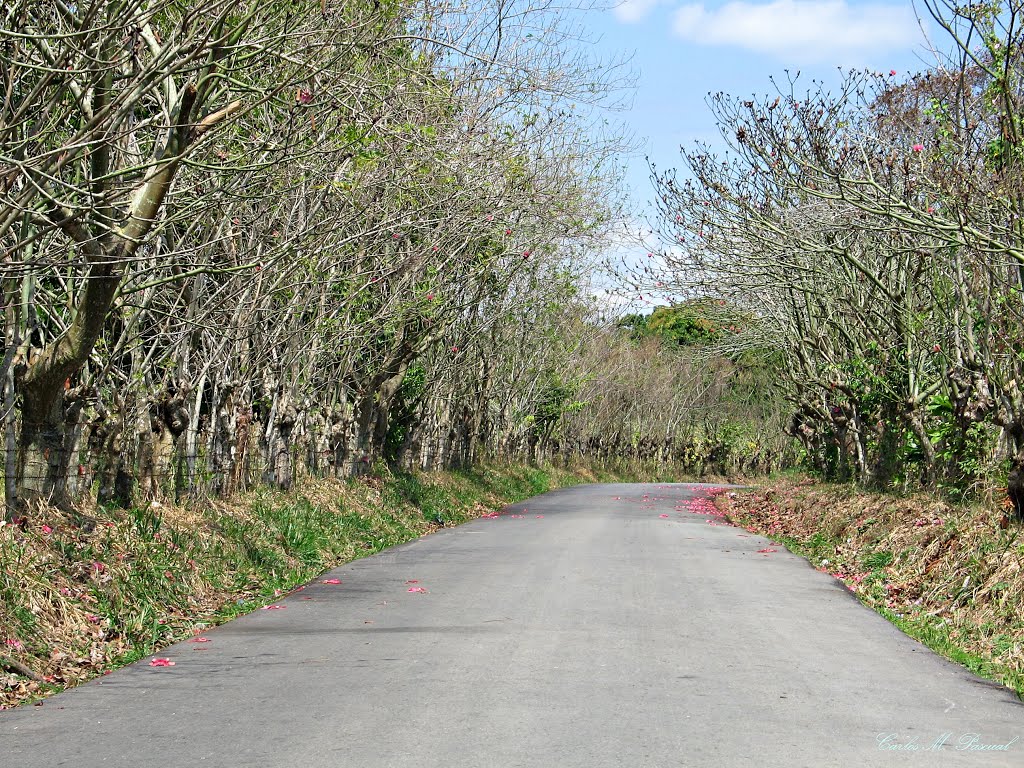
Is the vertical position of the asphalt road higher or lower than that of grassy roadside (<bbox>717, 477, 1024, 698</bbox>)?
lower

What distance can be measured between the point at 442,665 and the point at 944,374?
10.8 metres

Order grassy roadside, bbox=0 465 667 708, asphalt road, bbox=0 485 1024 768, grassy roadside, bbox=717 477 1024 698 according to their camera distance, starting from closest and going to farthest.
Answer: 1. asphalt road, bbox=0 485 1024 768
2. grassy roadside, bbox=0 465 667 708
3. grassy roadside, bbox=717 477 1024 698

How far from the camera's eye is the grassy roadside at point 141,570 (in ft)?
27.2

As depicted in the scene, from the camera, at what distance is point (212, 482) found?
15969mm

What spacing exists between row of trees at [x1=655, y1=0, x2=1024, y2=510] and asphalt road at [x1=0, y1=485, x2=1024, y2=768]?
3.99m

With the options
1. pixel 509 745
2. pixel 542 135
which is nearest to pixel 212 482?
pixel 542 135

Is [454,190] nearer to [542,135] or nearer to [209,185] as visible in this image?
[542,135]

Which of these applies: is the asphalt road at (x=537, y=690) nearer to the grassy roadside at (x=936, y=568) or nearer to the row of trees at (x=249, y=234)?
the grassy roadside at (x=936, y=568)

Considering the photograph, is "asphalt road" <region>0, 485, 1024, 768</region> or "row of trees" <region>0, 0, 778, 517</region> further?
"row of trees" <region>0, 0, 778, 517</region>

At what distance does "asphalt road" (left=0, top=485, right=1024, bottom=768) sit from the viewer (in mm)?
6020

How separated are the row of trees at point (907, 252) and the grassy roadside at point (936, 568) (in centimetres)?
77

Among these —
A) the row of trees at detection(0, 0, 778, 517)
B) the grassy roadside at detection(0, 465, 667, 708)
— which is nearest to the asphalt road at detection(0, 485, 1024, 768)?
the grassy roadside at detection(0, 465, 667, 708)

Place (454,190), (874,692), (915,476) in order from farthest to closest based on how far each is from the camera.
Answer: (915,476) < (454,190) < (874,692)

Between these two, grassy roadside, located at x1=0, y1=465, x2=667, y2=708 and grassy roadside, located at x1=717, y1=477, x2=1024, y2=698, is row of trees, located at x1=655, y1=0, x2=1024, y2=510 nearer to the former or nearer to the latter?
grassy roadside, located at x1=717, y1=477, x2=1024, y2=698
